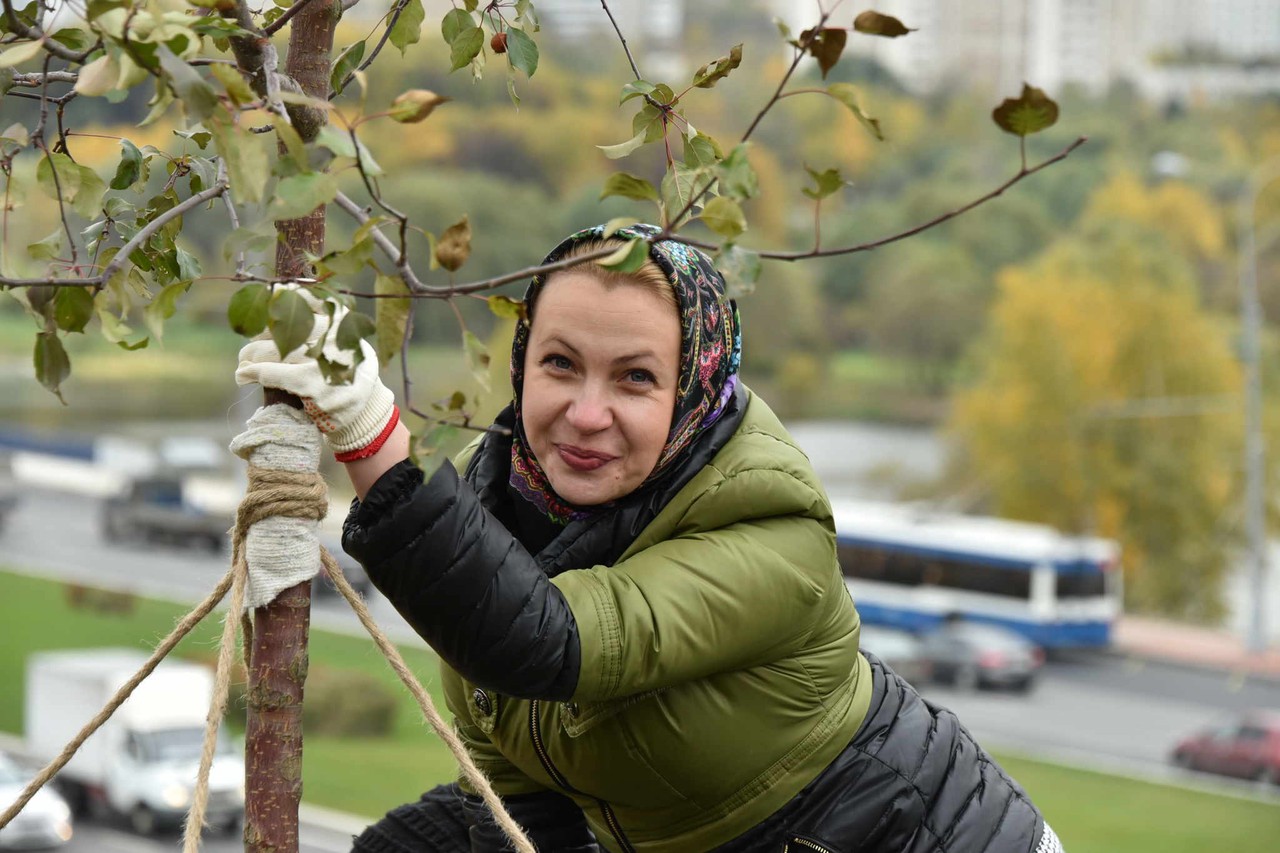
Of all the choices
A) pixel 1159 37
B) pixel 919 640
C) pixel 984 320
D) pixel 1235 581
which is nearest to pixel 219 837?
pixel 919 640

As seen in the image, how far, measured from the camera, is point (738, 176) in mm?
2014

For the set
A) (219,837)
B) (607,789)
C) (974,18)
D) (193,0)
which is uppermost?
(974,18)

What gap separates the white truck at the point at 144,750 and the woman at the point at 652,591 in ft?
55.6

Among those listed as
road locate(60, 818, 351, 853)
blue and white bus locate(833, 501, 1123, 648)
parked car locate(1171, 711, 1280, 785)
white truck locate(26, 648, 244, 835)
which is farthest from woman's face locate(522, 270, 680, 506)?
blue and white bus locate(833, 501, 1123, 648)

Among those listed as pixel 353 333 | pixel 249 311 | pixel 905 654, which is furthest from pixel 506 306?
pixel 905 654

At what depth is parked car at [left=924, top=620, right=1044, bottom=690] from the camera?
25.9 metres

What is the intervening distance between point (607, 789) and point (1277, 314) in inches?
2031

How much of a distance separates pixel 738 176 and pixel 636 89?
0.68m

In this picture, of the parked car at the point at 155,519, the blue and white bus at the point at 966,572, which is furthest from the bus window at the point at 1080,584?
the parked car at the point at 155,519

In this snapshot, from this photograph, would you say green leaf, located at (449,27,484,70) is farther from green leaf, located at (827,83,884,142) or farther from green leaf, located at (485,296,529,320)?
green leaf, located at (827,83,884,142)

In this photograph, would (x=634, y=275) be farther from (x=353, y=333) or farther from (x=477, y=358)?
(x=353, y=333)

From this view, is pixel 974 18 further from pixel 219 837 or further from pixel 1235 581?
pixel 219 837

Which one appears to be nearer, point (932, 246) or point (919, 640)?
point (919, 640)

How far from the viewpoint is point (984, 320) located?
1970 inches
